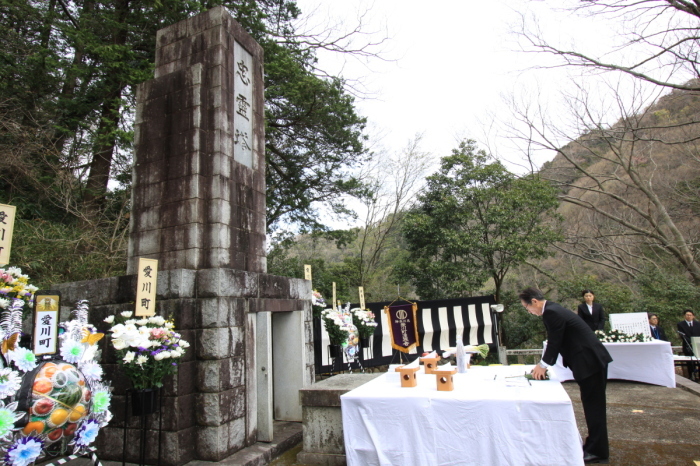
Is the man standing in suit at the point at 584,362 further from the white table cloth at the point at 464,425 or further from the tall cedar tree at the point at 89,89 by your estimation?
the tall cedar tree at the point at 89,89

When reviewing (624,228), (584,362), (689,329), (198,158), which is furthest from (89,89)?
(624,228)

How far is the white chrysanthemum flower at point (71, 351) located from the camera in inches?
120

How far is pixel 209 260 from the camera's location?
4.50 metres

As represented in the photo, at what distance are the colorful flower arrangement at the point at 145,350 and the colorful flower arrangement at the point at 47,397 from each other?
0.25m

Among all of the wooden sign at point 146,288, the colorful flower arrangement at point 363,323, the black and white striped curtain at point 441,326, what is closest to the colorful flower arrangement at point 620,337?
the black and white striped curtain at point 441,326

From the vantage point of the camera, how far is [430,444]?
3.14 metres

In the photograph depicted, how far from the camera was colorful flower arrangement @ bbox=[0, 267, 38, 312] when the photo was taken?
9.66 ft

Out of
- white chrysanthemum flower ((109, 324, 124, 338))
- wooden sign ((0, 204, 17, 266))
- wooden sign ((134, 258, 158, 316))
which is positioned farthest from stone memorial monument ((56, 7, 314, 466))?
wooden sign ((0, 204, 17, 266))

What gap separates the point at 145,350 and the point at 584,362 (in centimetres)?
381

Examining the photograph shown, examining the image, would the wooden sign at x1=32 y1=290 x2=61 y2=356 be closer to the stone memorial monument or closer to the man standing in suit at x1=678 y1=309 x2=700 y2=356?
the stone memorial monument

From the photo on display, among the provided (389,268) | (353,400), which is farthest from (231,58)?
(389,268)

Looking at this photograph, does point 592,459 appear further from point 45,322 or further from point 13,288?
point 13,288

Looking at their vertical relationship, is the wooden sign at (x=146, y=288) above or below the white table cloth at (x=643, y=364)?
above

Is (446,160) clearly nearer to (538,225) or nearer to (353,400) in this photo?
(538,225)
